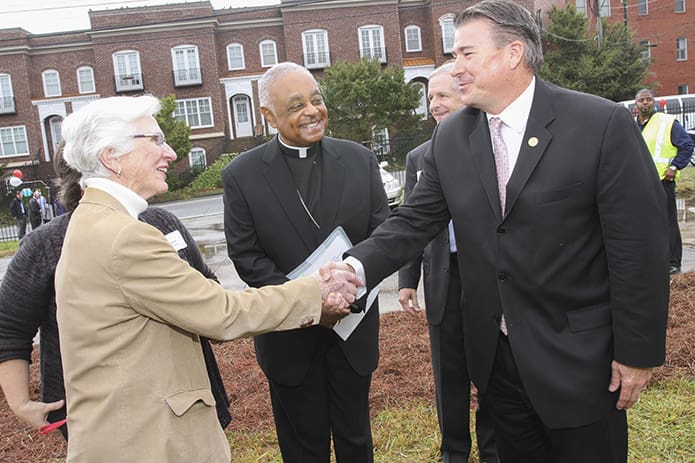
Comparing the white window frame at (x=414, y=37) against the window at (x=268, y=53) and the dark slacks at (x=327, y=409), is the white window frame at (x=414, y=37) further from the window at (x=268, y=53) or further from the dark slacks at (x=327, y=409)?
the dark slacks at (x=327, y=409)

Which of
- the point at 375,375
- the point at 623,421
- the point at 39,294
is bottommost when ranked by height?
the point at 375,375

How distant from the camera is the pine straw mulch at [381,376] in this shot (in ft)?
15.1

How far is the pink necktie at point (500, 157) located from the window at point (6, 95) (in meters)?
45.4

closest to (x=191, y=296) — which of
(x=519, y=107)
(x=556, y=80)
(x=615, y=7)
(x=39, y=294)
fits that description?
(x=39, y=294)

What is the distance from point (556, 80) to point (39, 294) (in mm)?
36323

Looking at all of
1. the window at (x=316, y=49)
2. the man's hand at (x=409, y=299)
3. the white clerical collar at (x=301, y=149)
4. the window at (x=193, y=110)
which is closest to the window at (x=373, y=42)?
the window at (x=316, y=49)

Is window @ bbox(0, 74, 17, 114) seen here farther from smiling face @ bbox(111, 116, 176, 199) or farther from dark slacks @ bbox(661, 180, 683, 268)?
smiling face @ bbox(111, 116, 176, 199)

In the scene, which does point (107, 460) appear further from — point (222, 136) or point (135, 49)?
point (135, 49)

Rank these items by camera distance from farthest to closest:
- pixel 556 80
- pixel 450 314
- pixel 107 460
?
pixel 556 80, pixel 450 314, pixel 107 460

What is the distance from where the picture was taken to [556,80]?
3512 cm

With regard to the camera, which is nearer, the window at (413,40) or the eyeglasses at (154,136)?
the eyeglasses at (154,136)

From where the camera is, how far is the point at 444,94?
4.04 meters

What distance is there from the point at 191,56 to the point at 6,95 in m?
13.0

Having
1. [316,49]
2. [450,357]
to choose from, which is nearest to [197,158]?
[316,49]
